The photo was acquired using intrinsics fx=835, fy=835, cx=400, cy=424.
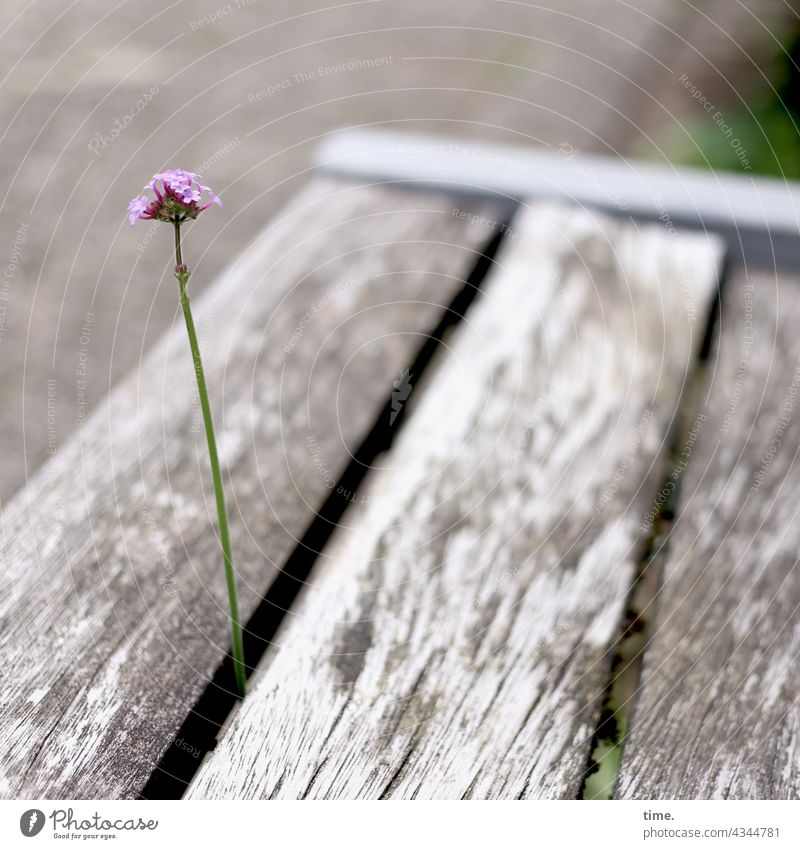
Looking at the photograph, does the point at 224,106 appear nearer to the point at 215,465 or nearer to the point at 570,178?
the point at 570,178

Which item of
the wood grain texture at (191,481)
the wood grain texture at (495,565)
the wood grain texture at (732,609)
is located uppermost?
the wood grain texture at (191,481)

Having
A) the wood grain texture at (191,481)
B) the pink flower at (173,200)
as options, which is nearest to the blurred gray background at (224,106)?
the wood grain texture at (191,481)

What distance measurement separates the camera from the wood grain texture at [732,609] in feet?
2.14

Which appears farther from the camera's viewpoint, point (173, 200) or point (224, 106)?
point (224, 106)

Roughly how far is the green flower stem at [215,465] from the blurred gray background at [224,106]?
1.30m

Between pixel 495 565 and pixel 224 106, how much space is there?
250 cm

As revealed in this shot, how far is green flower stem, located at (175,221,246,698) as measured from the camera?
508mm

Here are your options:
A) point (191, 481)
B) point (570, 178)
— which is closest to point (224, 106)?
point (570, 178)

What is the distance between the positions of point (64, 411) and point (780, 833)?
175 centimetres

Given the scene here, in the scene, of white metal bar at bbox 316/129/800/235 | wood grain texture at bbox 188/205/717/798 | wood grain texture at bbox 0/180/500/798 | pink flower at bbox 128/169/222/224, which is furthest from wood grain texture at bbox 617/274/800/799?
pink flower at bbox 128/169/222/224

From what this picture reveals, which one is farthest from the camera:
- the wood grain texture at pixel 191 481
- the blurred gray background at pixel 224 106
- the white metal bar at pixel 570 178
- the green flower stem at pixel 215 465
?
the blurred gray background at pixel 224 106

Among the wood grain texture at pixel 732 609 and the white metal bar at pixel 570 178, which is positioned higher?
the white metal bar at pixel 570 178

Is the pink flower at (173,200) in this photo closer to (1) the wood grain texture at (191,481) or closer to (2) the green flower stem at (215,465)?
(2) the green flower stem at (215,465)

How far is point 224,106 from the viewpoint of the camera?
113 inches
